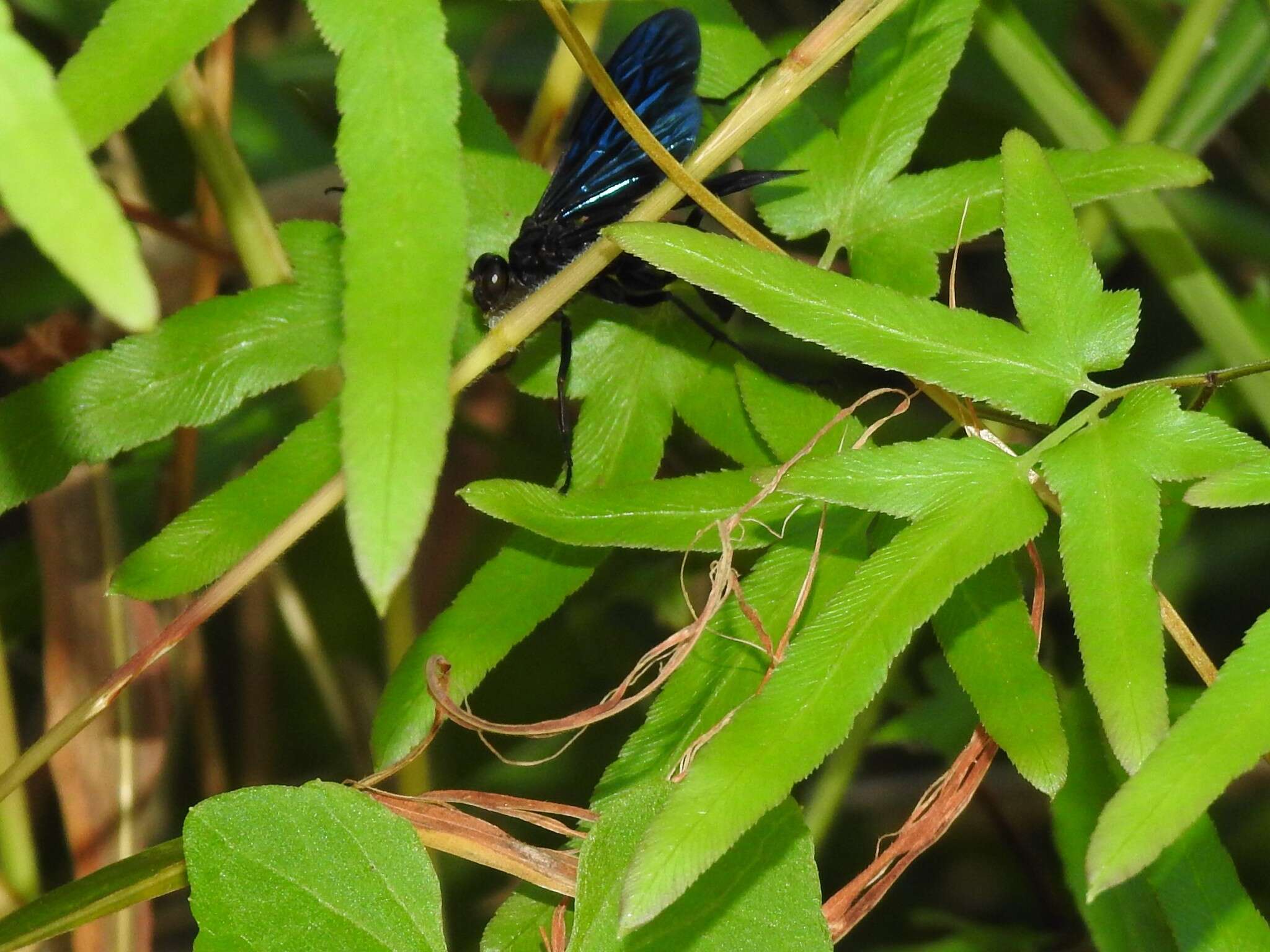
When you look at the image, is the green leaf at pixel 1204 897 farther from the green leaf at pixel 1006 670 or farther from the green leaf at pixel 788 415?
the green leaf at pixel 788 415

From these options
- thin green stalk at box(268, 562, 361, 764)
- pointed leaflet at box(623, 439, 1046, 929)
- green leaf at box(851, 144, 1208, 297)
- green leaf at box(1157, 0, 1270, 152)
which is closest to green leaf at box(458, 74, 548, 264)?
green leaf at box(851, 144, 1208, 297)

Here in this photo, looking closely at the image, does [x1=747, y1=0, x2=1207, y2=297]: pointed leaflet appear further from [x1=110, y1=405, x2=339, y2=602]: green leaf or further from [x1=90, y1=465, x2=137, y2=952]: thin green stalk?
[x1=90, y1=465, x2=137, y2=952]: thin green stalk

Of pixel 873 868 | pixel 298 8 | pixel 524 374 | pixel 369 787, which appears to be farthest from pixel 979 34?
pixel 298 8

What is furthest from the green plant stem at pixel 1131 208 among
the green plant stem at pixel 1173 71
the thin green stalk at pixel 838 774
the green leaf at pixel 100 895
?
the green leaf at pixel 100 895

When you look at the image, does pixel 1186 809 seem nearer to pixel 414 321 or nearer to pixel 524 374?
pixel 414 321

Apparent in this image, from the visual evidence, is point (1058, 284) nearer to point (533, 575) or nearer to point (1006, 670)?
point (1006, 670)

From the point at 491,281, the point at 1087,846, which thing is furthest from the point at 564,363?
the point at 1087,846
